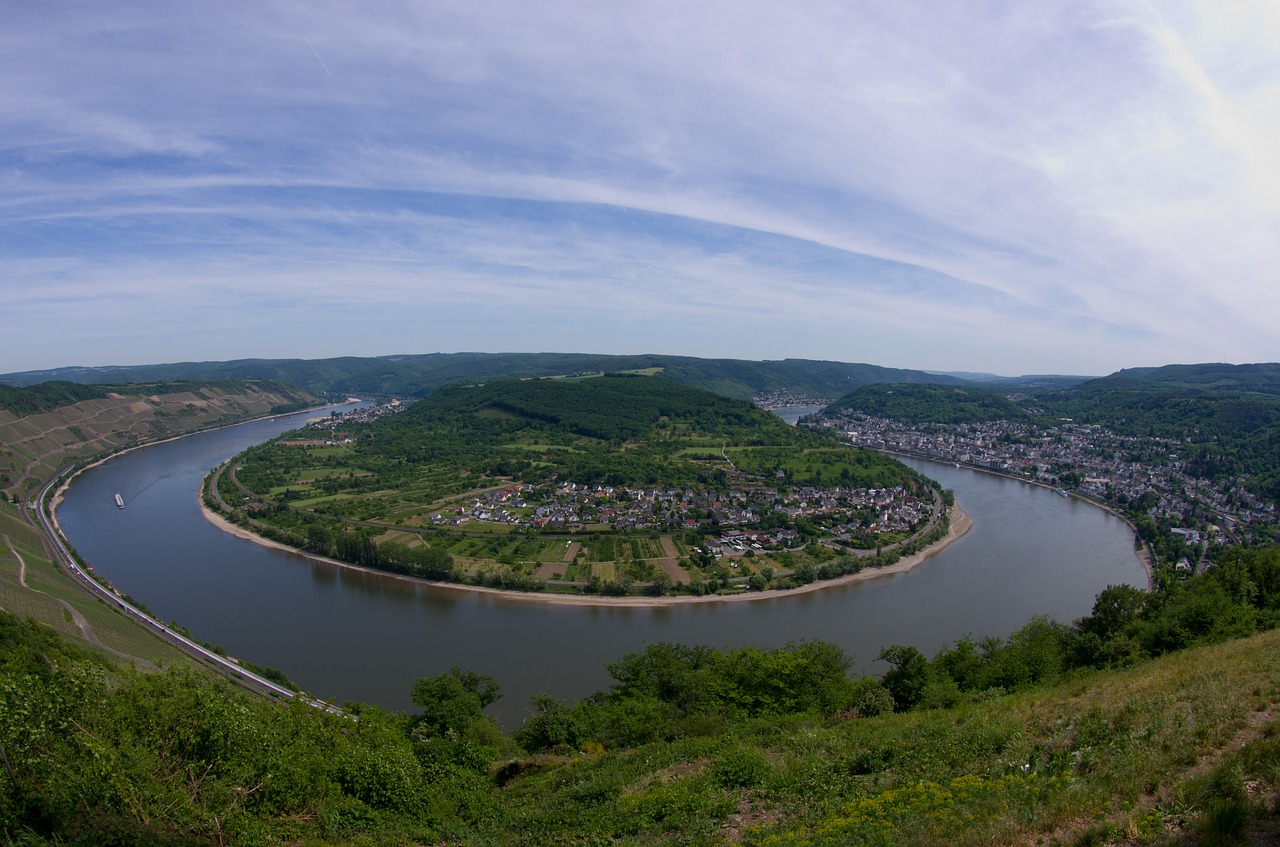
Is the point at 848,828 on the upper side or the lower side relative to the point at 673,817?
upper

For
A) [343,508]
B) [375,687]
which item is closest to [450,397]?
[343,508]

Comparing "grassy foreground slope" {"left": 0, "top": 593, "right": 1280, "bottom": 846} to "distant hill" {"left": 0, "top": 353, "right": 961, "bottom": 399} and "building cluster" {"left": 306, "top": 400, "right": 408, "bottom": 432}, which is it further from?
"distant hill" {"left": 0, "top": 353, "right": 961, "bottom": 399}

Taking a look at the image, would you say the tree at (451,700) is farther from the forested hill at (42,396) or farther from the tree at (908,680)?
the forested hill at (42,396)

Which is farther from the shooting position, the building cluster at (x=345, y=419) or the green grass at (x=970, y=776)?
the building cluster at (x=345, y=419)

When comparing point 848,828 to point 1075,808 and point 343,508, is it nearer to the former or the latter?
point 1075,808

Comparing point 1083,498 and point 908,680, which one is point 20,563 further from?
point 1083,498

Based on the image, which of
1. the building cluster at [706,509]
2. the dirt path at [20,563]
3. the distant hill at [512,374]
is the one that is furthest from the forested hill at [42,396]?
the building cluster at [706,509]
